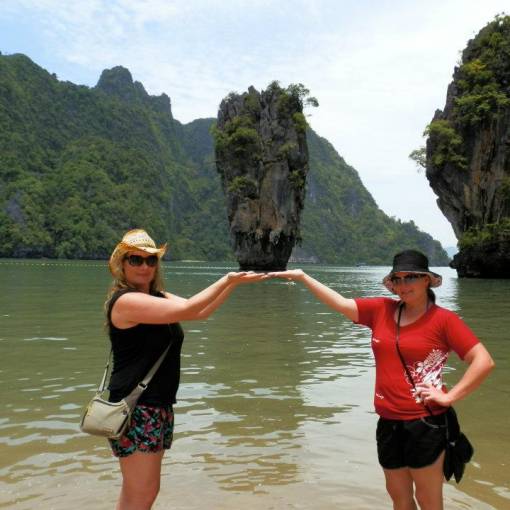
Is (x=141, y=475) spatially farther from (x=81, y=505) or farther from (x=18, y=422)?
(x=18, y=422)

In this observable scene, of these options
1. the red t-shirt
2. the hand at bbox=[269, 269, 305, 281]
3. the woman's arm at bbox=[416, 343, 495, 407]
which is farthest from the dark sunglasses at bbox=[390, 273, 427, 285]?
the hand at bbox=[269, 269, 305, 281]

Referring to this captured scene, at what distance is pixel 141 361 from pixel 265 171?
60481 millimetres

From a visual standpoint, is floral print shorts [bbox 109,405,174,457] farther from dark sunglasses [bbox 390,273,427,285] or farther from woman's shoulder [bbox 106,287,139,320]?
dark sunglasses [bbox 390,273,427,285]

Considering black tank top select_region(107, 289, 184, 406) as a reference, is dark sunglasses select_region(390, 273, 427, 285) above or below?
above

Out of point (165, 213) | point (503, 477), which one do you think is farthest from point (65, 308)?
point (165, 213)

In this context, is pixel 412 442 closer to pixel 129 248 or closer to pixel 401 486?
pixel 401 486

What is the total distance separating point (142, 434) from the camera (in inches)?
110

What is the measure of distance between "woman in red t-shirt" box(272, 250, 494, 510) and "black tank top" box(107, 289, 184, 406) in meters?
1.07

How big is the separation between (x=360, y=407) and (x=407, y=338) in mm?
4104

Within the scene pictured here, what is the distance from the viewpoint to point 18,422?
5.90 m

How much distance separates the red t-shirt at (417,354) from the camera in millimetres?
2779

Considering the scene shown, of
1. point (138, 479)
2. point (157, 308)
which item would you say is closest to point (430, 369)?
point (157, 308)

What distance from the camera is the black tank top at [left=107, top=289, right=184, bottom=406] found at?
2.85 metres

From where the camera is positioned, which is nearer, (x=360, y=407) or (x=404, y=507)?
(x=404, y=507)
